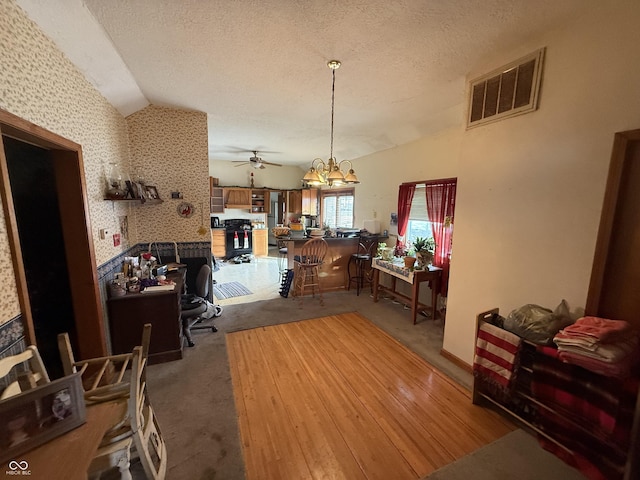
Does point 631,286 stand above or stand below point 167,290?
above

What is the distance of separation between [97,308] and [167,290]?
533 mm

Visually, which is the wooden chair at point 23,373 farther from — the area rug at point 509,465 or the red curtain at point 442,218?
the red curtain at point 442,218

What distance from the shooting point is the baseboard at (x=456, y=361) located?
2484 mm

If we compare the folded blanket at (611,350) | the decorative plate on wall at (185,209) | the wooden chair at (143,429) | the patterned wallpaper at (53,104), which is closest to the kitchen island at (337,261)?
the decorative plate on wall at (185,209)

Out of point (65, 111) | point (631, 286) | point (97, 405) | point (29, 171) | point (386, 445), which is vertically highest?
point (65, 111)

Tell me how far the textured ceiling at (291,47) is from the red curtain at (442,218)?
87cm

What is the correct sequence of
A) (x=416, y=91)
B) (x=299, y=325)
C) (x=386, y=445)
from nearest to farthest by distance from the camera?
(x=386, y=445) < (x=416, y=91) < (x=299, y=325)

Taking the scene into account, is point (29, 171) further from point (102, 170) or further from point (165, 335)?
point (165, 335)

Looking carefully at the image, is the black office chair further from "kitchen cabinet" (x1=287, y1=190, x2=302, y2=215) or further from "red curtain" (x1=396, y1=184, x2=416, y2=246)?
"kitchen cabinet" (x1=287, y1=190, x2=302, y2=215)

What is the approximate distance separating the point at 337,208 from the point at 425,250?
136 inches

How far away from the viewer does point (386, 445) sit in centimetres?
172

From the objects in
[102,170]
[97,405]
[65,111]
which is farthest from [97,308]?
[65,111]

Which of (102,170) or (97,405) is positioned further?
(102,170)

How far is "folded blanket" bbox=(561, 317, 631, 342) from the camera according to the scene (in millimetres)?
1403
